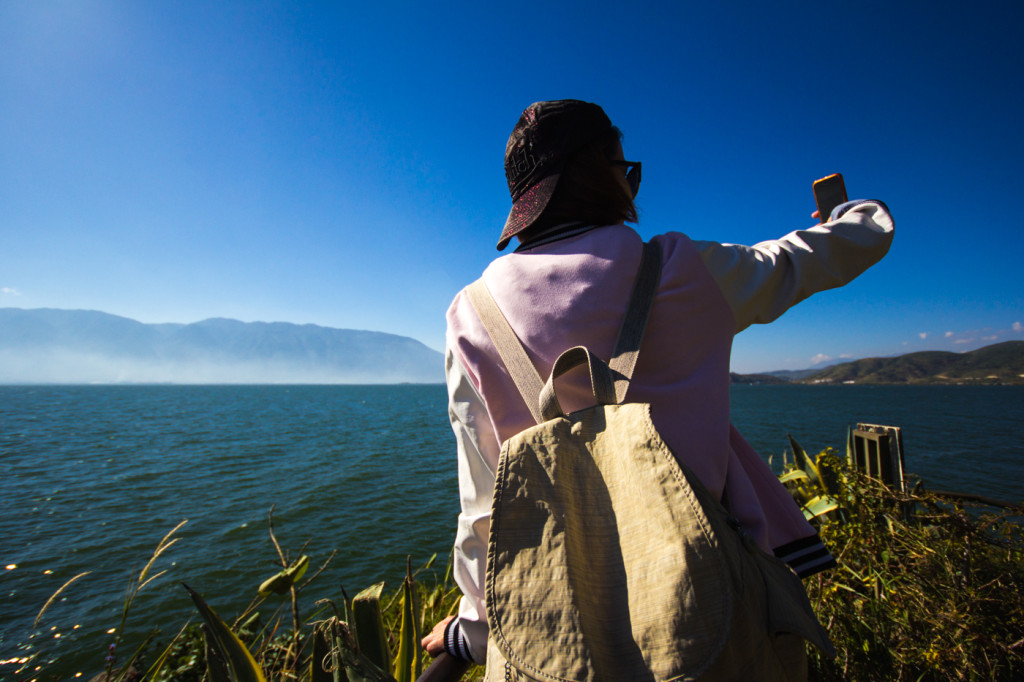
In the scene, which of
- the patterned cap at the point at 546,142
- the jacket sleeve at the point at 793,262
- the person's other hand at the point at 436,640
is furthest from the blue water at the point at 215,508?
the jacket sleeve at the point at 793,262

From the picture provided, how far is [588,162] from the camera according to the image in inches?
43.9

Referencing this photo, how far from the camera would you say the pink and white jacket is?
890 mm

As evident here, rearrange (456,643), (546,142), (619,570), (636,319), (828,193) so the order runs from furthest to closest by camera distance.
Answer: (828,193) → (546,142) → (456,643) → (636,319) → (619,570)

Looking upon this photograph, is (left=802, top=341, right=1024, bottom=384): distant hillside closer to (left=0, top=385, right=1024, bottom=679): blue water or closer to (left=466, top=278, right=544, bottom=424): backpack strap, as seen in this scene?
(left=0, top=385, right=1024, bottom=679): blue water

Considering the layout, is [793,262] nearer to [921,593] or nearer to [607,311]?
[607,311]

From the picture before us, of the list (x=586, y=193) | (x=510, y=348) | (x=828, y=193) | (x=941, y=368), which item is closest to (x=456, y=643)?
(x=510, y=348)

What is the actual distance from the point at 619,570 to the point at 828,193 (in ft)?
4.30

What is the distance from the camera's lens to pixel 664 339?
2.95 feet

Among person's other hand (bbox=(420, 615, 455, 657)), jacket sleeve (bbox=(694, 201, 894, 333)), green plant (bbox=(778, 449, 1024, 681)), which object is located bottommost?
green plant (bbox=(778, 449, 1024, 681))

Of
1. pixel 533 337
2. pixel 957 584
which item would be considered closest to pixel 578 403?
pixel 533 337

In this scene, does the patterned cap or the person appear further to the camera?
the patterned cap

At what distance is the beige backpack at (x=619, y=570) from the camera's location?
0.55m

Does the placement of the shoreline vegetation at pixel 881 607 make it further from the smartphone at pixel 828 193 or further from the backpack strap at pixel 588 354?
the smartphone at pixel 828 193

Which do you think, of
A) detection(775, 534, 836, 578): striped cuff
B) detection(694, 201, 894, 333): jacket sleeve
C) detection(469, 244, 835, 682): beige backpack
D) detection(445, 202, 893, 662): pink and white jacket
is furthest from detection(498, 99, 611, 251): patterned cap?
detection(775, 534, 836, 578): striped cuff
